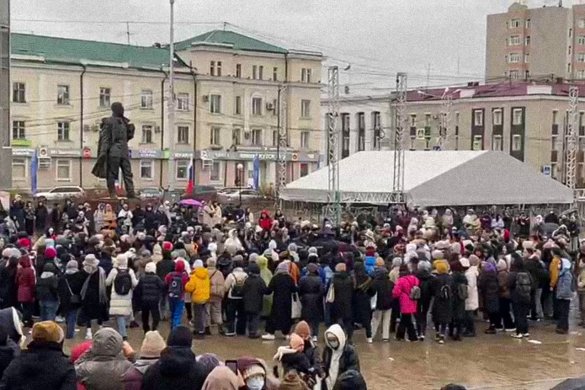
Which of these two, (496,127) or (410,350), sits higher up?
(496,127)

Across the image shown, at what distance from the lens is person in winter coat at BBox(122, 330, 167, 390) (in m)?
7.41

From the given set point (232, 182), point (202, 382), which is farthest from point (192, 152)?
point (202, 382)

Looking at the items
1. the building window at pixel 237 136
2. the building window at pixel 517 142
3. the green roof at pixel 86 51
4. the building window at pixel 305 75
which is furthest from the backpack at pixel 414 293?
the building window at pixel 517 142

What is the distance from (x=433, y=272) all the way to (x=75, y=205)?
16.7 metres

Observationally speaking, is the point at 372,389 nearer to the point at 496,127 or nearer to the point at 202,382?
the point at 202,382

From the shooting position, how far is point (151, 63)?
63.4 meters

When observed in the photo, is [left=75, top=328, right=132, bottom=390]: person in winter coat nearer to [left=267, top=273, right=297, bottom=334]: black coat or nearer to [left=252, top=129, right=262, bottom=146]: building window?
[left=267, top=273, right=297, bottom=334]: black coat

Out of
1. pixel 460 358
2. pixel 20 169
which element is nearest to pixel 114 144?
pixel 460 358

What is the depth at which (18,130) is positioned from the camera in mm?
57656

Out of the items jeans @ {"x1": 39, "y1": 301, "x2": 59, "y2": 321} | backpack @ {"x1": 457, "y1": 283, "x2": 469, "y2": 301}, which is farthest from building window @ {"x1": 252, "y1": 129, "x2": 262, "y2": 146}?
jeans @ {"x1": 39, "y1": 301, "x2": 59, "y2": 321}

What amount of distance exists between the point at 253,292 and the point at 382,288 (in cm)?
208

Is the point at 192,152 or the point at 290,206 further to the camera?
the point at 192,152

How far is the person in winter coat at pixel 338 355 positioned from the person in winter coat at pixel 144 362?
2.10 meters

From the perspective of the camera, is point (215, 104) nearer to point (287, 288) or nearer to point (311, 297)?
point (287, 288)
